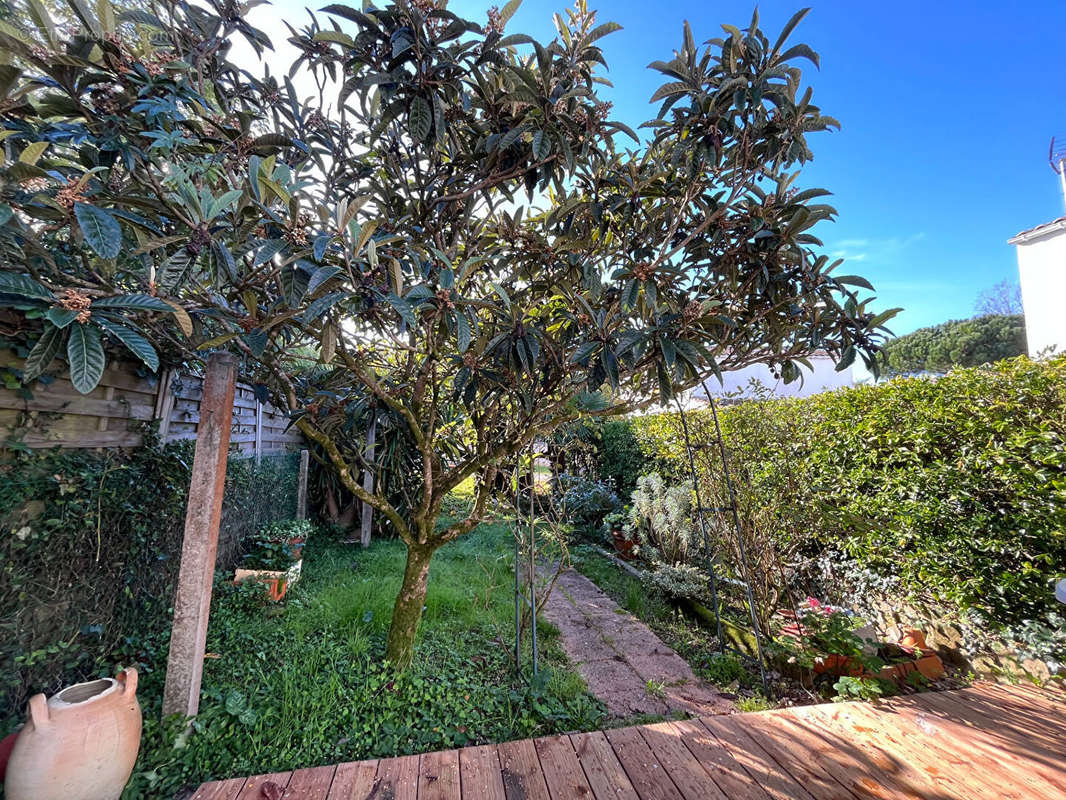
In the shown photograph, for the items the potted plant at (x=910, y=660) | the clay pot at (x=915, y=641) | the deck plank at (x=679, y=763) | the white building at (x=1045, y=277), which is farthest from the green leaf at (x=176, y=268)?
the white building at (x=1045, y=277)

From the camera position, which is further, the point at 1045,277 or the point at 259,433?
the point at 1045,277

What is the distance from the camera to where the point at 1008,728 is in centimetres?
182

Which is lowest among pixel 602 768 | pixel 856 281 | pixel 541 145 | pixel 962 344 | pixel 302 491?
pixel 602 768

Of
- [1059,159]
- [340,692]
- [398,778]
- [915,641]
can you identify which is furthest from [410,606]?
[1059,159]

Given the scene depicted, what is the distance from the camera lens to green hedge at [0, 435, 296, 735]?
1545mm

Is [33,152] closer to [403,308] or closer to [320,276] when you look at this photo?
[320,276]

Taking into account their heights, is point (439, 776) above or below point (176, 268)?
below

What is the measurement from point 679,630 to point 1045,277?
28.0 feet

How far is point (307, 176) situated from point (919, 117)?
22.9 ft

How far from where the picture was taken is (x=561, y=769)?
1.57 metres

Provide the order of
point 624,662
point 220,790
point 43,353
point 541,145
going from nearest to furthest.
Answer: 1. point 43,353
2. point 220,790
3. point 541,145
4. point 624,662

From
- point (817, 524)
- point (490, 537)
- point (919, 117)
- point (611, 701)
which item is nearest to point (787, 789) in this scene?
point (611, 701)

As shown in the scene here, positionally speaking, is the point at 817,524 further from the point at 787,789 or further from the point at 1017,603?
the point at 787,789

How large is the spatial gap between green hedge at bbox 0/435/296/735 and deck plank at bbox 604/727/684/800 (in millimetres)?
2216
